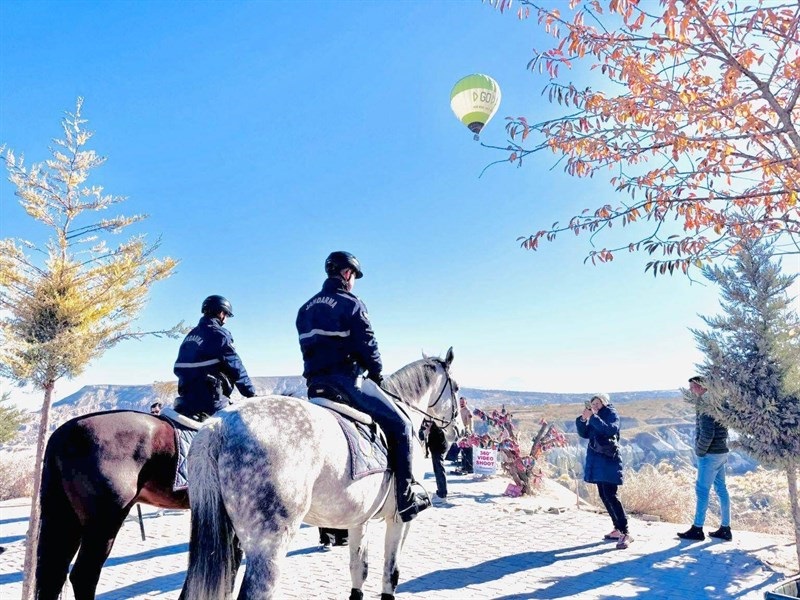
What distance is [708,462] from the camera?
7887 mm

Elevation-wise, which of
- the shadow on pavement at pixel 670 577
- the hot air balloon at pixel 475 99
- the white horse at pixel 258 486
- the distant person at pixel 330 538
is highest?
the hot air balloon at pixel 475 99

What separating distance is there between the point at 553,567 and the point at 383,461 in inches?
170

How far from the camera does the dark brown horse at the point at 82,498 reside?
4.08 meters

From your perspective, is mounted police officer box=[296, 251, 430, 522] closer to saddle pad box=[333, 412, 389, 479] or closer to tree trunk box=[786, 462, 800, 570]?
saddle pad box=[333, 412, 389, 479]

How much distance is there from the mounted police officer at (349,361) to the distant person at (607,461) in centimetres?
464

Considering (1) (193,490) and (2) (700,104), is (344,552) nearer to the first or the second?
(1) (193,490)

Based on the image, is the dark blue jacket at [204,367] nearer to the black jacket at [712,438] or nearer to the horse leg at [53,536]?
the horse leg at [53,536]

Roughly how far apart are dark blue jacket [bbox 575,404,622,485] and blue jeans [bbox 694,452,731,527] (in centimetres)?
132

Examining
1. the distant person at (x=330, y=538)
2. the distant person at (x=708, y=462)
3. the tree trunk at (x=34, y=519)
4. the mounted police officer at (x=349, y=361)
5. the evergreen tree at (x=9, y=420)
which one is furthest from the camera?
the evergreen tree at (x=9, y=420)

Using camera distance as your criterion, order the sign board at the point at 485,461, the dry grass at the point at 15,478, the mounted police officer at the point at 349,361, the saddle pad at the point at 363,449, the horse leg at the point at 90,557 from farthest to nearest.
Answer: the sign board at the point at 485,461 → the dry grass at the point at 15,478 → the mounted police officer at the point at 349,361 → the horse leg at the point at 90,557 → the saddle pad at the point at 363,449

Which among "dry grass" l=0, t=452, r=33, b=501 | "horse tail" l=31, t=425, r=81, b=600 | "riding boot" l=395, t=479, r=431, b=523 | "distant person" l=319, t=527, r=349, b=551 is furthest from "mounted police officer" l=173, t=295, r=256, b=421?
"dry grass" l=0, t=452, r=33, b=501

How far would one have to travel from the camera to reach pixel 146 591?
231 inches

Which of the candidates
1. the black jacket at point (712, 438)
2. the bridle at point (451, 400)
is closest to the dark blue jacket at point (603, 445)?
the black jacket at point (712, 438)

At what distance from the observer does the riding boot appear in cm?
428
